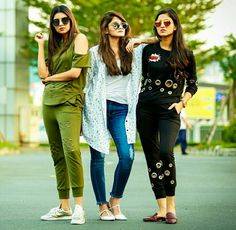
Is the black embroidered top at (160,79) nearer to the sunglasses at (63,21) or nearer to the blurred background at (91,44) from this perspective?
the sunglasses at (63,21)

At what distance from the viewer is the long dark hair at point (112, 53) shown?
8.11 m

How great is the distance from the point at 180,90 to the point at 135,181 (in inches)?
236

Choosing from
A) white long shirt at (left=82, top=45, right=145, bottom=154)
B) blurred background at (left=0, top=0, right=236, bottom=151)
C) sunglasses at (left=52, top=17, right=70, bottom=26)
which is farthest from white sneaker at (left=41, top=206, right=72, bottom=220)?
blurred background at (left=0, top=0, right=236, bottom=151)

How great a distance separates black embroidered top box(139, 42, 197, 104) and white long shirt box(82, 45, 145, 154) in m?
0.08

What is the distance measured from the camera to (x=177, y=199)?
1078 centimetres

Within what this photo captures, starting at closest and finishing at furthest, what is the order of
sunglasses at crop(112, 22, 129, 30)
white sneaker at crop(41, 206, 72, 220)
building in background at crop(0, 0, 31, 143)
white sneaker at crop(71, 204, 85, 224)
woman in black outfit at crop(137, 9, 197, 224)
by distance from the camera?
white sneaker at crop(71, 204, 85, 224) < woman in black outfit at crop(137, 9, 197, 224) < sunglasses at crop(112, 22, 129, 30) < white sneaker at crop(41, 206, 72, 220) < building in background at crop(0, 0, 31, 143)

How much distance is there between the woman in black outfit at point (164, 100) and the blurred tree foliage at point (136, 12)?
34.4 m

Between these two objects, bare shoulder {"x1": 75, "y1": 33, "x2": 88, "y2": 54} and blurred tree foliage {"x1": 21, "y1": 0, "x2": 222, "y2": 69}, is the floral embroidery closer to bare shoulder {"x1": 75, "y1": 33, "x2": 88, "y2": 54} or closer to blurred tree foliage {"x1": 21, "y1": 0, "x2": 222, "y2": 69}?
bare shoulder {"x1": 75, "y1": 33, "x2": 88, "y2": 54}

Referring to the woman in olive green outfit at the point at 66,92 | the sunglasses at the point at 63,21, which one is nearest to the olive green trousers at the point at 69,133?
the woman in olive green outfit at the point at 66,92

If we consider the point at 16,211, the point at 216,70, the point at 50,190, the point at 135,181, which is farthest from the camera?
the point at 216,70

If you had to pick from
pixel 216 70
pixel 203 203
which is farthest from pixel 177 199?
pixel 216 70

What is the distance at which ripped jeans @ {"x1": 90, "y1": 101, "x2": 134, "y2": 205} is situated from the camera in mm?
8086

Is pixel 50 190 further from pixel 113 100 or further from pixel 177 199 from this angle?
pixel 113 100

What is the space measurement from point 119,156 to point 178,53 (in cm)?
100
